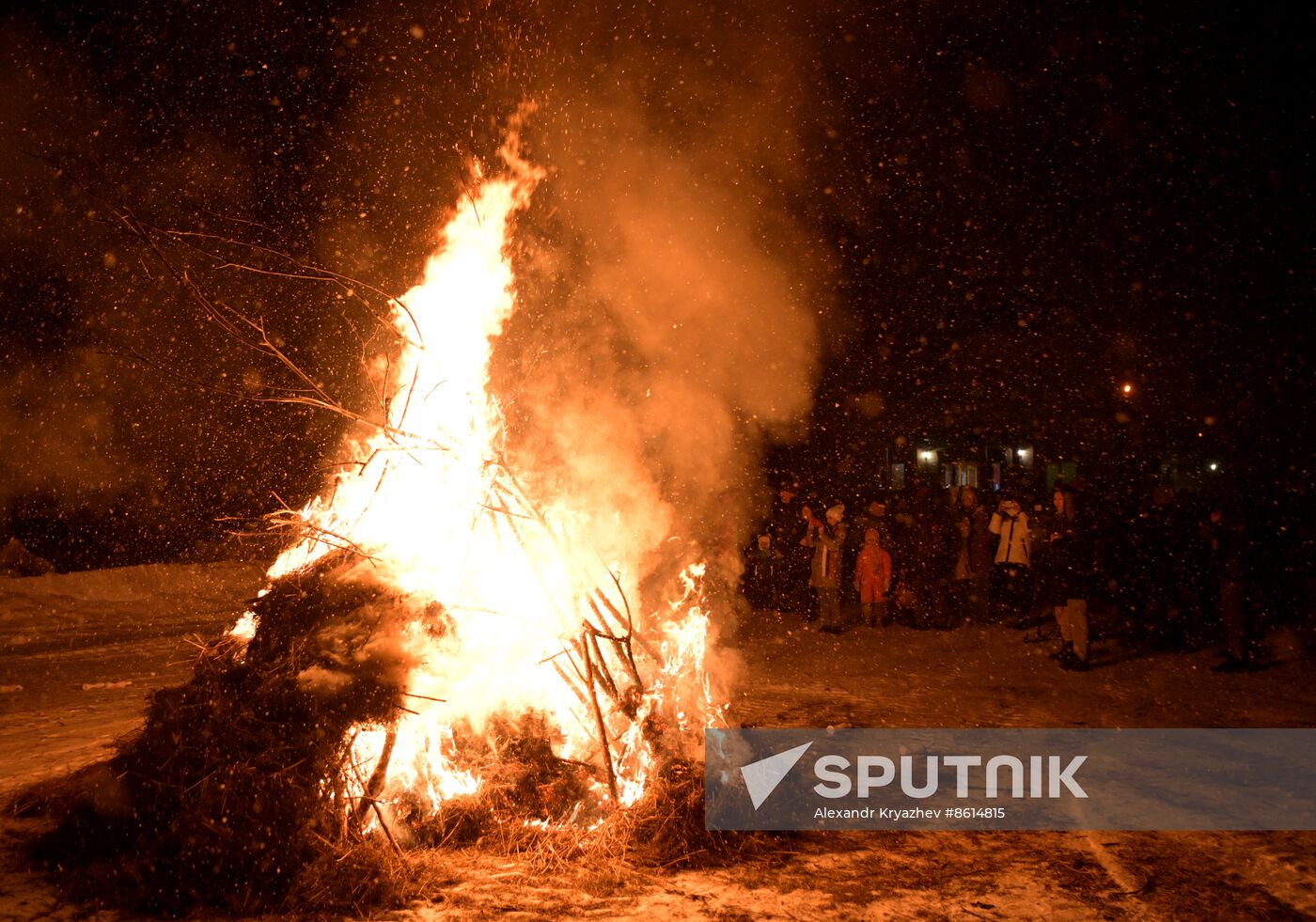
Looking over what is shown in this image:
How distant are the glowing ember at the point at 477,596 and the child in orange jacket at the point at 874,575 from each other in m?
5.82

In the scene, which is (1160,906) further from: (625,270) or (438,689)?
(625,270)

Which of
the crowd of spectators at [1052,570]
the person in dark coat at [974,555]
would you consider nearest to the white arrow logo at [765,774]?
the crowd of spectators at [1052,570]

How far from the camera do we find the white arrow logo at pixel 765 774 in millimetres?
4891

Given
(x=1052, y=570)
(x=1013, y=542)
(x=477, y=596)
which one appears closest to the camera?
(x=477, y=596)

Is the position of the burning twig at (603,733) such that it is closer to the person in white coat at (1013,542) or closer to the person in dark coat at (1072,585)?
the person in dark coat at (1072,585)

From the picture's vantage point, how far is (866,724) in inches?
264

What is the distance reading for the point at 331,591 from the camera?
4586mm

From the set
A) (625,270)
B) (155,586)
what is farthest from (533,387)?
(155,586)

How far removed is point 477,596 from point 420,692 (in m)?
0.69

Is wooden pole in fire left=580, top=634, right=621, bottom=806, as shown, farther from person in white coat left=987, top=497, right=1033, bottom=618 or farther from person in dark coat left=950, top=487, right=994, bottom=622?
person in white coat left=987, top=497, right=1033, bottom=618

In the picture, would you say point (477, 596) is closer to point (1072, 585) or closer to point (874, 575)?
point (1072, 585)

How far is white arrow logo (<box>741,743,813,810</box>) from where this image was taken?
4891 mm

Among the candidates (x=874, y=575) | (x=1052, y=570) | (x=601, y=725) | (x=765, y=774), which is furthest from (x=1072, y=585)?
(x=601, y=725)

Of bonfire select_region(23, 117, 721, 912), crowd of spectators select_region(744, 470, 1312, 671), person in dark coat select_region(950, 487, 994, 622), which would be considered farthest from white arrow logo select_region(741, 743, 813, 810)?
person in dark coat select_region(950, 487, 994, 622)
